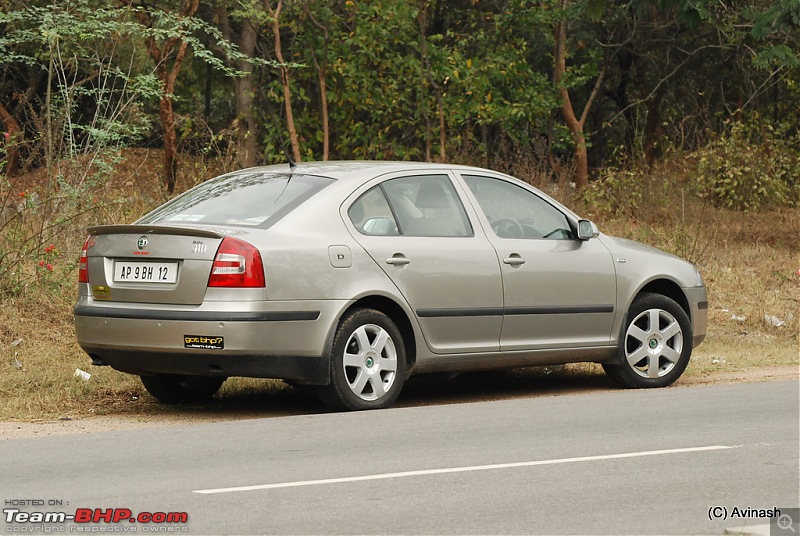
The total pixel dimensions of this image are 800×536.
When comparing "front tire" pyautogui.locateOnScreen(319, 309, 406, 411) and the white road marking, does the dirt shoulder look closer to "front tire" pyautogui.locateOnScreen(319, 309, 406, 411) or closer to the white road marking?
"front tire" pyautogui.locateOnScreen(319, 309, 406, 411)

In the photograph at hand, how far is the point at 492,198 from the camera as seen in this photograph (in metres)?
10.3

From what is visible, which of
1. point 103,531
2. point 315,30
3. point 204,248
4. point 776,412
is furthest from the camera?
point 315,30

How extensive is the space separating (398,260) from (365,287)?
373 mm

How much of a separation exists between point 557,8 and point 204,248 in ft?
56.0

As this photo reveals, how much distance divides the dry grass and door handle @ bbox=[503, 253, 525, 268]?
1.33m

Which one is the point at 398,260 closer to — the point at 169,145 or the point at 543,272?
the point at 543,272

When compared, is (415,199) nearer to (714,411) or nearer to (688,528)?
(714,411)

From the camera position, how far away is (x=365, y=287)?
8969 mm

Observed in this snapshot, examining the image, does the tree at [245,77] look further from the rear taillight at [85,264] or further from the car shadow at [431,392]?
the rear taillight at [85,264]

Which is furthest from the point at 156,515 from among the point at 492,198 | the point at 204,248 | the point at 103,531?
the point at 492,198

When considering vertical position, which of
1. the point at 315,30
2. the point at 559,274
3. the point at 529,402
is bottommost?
the point at 529,402

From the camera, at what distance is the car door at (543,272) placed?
998 cm

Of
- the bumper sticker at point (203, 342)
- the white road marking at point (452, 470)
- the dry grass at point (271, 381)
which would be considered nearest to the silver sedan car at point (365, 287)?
the bumper sticker at point (203, 342)

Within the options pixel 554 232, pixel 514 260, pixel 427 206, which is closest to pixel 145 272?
pixel 427 206
